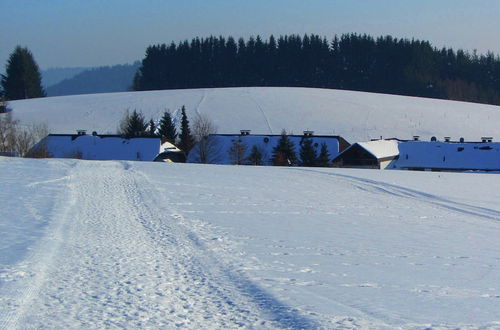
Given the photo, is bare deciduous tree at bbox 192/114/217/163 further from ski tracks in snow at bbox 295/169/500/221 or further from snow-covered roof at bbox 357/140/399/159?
ski tracks in snow at bbox 295/169/500/221

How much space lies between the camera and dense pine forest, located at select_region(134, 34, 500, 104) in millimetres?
111562

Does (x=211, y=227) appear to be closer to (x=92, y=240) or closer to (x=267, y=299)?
(x=92, y=240)

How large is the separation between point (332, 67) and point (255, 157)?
68.0 meters

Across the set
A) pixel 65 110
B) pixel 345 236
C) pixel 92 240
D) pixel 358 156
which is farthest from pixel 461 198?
pixel 65 110

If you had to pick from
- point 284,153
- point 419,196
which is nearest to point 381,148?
point 284,153

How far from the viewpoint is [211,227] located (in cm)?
1191

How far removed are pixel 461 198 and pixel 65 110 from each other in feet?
212

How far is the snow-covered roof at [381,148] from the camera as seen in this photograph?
161ft

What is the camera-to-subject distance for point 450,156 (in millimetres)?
51562

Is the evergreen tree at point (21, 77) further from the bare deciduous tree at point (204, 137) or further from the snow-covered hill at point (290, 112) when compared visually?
the bare deciduous tree at point (204, 137)

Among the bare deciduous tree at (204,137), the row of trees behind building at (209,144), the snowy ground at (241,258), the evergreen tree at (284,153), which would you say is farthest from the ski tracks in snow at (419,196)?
the bare deciduous tree at (204,137)

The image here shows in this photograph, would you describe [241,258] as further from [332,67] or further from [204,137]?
[332,67]

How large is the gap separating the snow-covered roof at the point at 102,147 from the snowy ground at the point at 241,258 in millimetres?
29227

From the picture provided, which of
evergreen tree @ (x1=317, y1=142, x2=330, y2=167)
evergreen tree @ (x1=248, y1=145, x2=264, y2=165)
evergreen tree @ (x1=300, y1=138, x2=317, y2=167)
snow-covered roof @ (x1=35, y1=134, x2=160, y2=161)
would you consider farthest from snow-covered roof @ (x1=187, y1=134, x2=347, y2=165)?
snow-covered roof @ (x1=35, y1=134, x2=160, y2=161)
